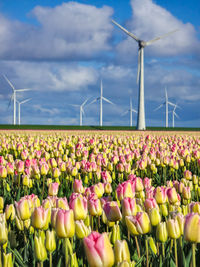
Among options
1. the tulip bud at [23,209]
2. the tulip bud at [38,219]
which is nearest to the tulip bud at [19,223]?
the tulip bud at [23,209]

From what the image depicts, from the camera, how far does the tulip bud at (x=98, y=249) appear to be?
1923mm

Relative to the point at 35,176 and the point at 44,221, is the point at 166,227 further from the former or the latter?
the point at 35,176

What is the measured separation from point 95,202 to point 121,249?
4.24 feet

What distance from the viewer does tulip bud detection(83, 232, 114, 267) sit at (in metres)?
1.92

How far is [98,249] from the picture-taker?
1.94m

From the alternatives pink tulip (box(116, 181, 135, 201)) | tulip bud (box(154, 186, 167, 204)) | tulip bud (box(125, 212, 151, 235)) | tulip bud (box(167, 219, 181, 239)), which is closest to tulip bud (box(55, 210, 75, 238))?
tulip bud (box(125, 212, 151, 235))

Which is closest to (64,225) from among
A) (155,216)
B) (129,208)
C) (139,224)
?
(139,224)

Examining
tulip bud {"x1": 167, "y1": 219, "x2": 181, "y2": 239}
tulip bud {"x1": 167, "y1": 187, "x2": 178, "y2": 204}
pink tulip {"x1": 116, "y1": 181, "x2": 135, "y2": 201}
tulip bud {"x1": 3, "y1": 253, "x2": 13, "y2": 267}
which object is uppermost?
pink tulip {"x1": 116, "y1": 181, "x2": 135, "y2": 201}

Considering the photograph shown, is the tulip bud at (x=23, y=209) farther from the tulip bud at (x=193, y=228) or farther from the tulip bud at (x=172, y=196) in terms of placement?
the tulip bud at (x=172, y=196)

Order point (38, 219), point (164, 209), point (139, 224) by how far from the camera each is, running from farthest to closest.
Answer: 1. point (164, 209)
2. point (38, 219)
3. point (139, 224)

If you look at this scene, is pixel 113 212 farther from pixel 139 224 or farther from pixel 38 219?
pixel 38 219

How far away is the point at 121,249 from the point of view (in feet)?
7.26

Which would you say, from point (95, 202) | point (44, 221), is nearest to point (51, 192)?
point (95, 202)

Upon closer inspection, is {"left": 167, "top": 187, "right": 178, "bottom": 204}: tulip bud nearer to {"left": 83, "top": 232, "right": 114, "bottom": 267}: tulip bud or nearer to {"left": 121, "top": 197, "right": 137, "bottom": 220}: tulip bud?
{"left": 121, "top": 197, "right": 137, "bottom": 220}: tulip bud
